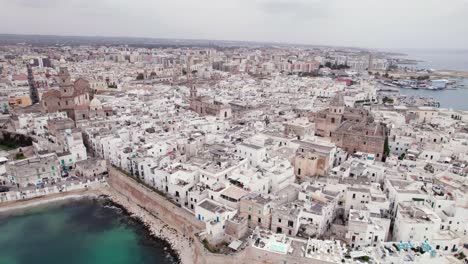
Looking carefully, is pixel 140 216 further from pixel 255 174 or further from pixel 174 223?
pixel 255 174

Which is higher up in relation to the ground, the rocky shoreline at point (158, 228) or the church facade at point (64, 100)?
the church facade at point (64, 100)

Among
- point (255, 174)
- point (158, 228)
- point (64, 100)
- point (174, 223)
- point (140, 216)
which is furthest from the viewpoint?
point (64, 100)

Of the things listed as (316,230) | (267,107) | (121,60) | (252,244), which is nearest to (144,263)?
(252,244)

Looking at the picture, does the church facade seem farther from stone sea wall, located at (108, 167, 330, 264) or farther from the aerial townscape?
stone sea wall, located at (108, 167, 330, 264)

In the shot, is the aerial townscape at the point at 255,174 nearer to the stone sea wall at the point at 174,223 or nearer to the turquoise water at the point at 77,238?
the stone sea wall at the point at 174,223

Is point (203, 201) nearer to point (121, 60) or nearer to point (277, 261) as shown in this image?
point (277, 261)

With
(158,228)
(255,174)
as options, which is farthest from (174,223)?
(255,174)

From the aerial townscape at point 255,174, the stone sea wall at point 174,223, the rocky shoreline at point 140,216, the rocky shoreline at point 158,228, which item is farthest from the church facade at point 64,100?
the rocky shoreline at point 158,228

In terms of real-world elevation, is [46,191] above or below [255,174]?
below
